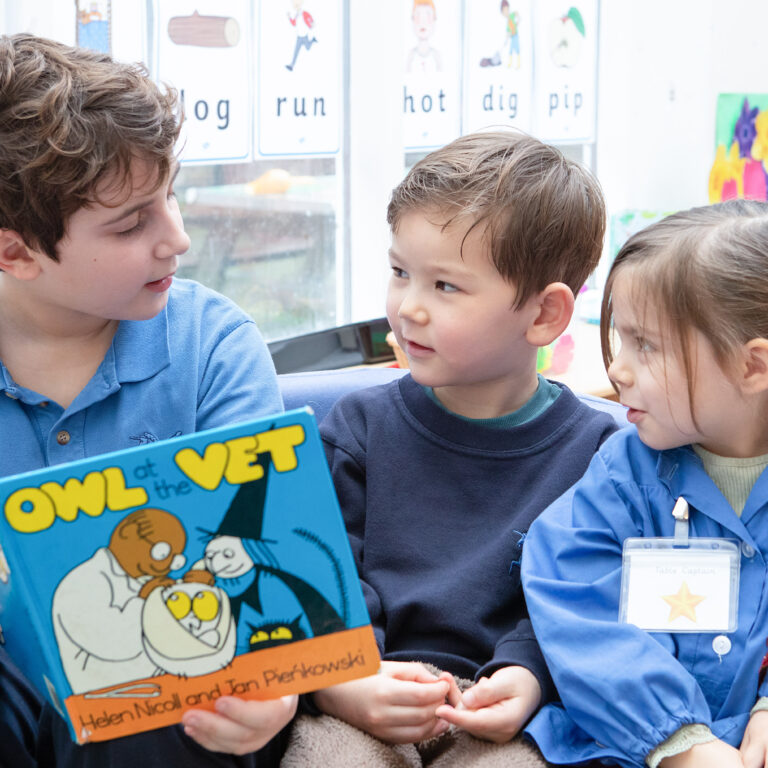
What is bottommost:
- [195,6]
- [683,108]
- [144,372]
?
[144,372]

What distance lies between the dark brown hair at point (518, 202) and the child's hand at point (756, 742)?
1.67ft

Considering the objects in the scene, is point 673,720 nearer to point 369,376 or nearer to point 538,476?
point 538,476

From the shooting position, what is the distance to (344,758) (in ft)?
3.22

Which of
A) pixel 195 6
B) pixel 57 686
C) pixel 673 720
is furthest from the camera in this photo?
pixel 195 6

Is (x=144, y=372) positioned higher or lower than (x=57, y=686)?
higher

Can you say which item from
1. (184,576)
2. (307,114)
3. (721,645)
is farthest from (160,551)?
(307,114)

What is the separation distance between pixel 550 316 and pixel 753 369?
27 cm

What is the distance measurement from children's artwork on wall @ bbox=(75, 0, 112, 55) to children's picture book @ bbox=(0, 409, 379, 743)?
→ 1.17m

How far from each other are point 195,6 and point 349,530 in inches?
48.4

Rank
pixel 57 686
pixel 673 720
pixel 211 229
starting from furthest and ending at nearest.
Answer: pixel 211 229 → pixel 673 720 → pixel 57 686

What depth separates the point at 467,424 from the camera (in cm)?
119

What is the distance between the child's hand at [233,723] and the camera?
2.81 ft

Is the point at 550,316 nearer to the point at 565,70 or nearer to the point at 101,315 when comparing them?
the point at 101,315

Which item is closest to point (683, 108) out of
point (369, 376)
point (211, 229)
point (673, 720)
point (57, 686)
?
point (211, 229)
